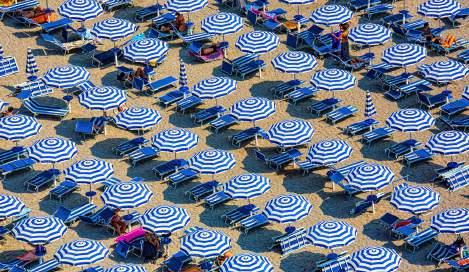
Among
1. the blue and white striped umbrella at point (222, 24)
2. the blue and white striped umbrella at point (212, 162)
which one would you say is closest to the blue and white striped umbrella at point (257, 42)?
the blue and white striped umbrella at point (222, 24)

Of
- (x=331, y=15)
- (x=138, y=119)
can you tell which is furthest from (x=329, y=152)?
(x=331, y=15)

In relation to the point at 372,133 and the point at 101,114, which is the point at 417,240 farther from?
the point at 101,114

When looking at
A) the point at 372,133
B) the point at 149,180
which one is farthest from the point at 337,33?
the point at 149,180

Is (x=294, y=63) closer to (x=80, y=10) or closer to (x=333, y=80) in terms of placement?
(x=333, y=80)

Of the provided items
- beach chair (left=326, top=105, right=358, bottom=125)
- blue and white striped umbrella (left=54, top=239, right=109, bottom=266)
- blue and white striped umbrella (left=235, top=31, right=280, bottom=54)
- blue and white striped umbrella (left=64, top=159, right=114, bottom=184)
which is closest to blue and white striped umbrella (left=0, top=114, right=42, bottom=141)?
blue and white striped umbrella (left=64, top=159, right=114, bottom=184)

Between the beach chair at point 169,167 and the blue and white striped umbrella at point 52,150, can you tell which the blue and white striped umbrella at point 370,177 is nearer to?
the beach chair at point 169,167

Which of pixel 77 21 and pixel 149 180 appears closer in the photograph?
pixel 149 180
